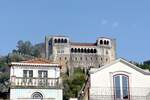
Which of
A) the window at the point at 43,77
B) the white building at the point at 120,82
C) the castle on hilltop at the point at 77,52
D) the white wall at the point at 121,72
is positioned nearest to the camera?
the white building at the point at 120,82

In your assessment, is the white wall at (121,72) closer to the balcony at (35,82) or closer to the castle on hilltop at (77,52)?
the balcony at (35,82)

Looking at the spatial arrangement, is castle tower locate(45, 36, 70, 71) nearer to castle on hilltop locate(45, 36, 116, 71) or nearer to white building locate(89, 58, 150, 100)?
castle on hilltop locate(45, 36, 116, 71)

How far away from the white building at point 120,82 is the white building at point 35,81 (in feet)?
12.4

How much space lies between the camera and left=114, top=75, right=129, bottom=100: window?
31531 millimetres

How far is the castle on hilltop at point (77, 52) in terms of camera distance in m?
168

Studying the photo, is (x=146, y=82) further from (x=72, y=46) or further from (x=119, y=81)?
(x=72, y=46)

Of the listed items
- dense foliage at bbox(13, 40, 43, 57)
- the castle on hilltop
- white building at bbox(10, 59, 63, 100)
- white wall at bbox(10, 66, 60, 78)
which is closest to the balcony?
white building at bbox(10, 59, 63, 100)

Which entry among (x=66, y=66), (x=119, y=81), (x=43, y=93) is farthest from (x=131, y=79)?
(x=66, y=66)

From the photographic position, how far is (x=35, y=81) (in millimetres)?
35188

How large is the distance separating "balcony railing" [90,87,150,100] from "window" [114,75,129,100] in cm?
7

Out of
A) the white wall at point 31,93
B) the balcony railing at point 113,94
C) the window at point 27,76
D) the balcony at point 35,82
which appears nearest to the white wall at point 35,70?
the window at point 27,76

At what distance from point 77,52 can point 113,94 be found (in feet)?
461

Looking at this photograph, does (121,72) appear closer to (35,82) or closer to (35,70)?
(35,82)

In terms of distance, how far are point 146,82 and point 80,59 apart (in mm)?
136223
